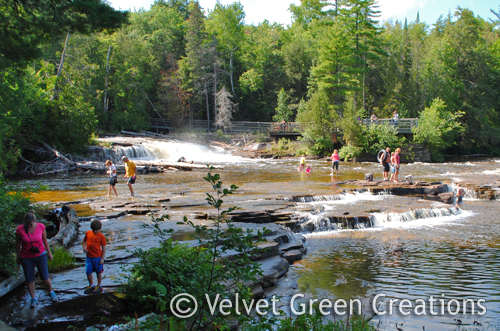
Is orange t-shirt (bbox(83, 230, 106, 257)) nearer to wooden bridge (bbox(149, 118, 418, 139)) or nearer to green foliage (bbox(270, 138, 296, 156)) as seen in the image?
green foliage (bbox(270, 138, 296, 156))

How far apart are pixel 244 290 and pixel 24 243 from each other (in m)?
3.54

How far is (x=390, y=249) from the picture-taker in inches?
422

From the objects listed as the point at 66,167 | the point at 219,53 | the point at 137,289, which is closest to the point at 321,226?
the point at 137,289

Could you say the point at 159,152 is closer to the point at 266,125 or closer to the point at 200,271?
the point at 266,125

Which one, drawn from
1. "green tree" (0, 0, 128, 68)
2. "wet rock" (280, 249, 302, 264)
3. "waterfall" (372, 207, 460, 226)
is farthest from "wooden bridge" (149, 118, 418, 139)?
"green tree" (0, 0, 128, 68)

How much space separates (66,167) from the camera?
25156 millimetres

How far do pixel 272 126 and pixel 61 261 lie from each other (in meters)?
35.9

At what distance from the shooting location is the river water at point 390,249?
7508 millimetres

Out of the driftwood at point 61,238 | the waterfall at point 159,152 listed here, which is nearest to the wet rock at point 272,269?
the driftwood at point 61,238

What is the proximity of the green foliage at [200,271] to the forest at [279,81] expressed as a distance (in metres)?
22.1

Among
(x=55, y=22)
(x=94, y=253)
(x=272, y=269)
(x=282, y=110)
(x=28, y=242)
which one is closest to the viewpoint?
(x=28, y=242)

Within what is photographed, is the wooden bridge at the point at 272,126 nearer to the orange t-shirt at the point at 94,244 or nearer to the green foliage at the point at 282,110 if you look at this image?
the green foliage at the point at 282,110

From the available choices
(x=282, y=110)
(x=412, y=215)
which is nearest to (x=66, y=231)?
(x=412, y=215)

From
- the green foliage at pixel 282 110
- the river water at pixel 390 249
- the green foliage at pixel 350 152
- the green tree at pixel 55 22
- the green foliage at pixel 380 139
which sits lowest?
the river water at pixel 390 249
